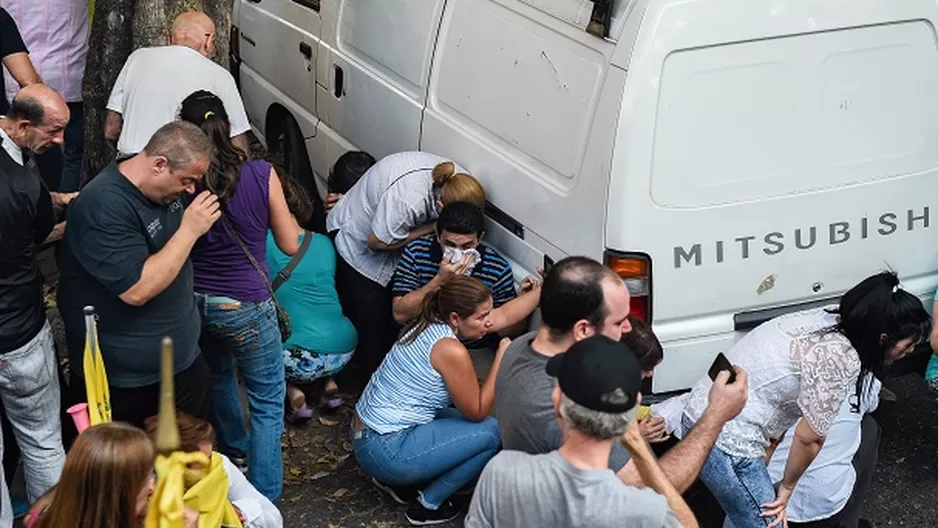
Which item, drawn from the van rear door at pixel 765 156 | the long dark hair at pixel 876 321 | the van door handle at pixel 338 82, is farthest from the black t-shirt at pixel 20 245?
the long dark hair at pixel 876 321

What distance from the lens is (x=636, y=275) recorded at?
4910mm

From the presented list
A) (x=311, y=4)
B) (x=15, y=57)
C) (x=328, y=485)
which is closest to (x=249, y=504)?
(x=328, y=485)

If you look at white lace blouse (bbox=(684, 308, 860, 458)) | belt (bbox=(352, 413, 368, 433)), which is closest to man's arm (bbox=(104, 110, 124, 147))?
belt (bbox=(352, 413, 368, 433))

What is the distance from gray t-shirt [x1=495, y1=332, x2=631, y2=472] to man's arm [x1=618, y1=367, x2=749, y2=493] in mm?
187

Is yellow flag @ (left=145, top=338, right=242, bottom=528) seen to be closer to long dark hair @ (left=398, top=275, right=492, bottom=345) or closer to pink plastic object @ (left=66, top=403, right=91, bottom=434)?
pink plastic object @ (left=66, top=403, right=91, bottom=434)

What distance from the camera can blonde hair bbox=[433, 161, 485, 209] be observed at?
219 inches

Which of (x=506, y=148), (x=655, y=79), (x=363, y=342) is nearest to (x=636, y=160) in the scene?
(x=655, y=79)

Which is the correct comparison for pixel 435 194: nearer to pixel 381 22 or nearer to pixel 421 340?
pixel 421 340

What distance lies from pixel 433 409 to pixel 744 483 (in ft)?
4.36

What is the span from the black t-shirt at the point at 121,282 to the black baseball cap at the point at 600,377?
185cm

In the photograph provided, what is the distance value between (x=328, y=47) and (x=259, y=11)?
1044 millimetres

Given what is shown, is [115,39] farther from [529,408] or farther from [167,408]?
[167,408]

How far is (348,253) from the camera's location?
615 centimetres

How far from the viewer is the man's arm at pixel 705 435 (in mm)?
3848
